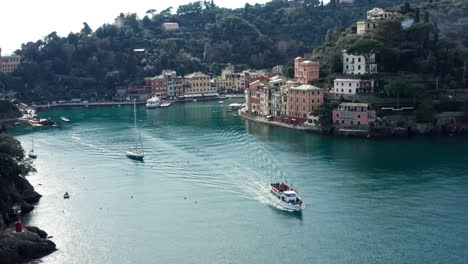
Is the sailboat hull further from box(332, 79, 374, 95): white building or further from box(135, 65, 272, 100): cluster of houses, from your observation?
box(135, 65, 272, 100): cluster of houses

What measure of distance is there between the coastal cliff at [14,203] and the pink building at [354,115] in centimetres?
2362

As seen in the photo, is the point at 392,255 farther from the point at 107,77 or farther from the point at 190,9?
the point at 190,9

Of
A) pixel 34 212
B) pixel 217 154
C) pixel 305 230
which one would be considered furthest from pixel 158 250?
pixel 217 154

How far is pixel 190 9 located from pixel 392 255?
86696mm

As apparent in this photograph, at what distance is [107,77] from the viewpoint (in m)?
75.6

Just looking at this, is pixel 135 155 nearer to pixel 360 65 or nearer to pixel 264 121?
pixel 264 121

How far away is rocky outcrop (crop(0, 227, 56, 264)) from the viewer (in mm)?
21891

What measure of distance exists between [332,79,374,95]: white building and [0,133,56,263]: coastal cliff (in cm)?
2645

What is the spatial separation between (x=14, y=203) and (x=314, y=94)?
2679 cm

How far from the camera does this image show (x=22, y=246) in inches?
883

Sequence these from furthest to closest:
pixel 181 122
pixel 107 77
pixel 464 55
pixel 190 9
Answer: pixel 190 9 < pixel 107 77 < pixel 181 122 < pixel 464 55

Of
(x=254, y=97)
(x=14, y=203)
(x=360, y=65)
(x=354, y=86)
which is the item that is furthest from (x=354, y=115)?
(x=14, y=203)

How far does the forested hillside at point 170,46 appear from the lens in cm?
7619

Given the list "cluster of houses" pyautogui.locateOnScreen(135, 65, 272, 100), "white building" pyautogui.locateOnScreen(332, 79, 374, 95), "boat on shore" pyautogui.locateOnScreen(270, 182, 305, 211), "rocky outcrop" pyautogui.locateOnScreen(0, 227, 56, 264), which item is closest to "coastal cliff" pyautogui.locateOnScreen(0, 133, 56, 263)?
"rocky outcrop" pyautogui.locateOnScreen(0, 227, 56, 264)
